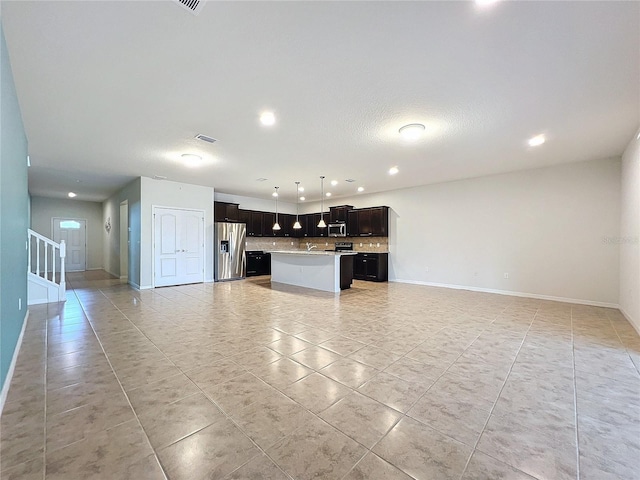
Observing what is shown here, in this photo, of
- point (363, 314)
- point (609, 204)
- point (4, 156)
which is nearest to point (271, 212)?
point (363, 314)

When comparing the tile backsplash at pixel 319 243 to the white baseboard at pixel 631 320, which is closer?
the white baseboard at pixel 631 320

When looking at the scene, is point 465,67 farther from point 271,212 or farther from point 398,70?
point 271,212

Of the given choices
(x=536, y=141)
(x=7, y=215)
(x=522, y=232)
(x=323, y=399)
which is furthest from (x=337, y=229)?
(x=7, y=215)

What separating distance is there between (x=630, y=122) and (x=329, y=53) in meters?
4.20

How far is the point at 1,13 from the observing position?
72.9 inches

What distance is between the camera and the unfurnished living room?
1634 millimetres

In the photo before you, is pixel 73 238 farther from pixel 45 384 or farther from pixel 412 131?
pixel 412 131

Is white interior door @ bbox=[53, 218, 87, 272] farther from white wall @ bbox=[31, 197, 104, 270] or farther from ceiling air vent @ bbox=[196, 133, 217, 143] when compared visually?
ceiling air vent @ bbox=[196, 133, 217, 143]

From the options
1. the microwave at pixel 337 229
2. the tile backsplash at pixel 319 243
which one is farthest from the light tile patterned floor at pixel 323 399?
the microwave at pixel 337 229

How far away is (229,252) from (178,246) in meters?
1.47

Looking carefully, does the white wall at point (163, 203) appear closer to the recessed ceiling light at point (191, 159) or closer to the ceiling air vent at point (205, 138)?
the recessed ceiling light at point (191, 159)

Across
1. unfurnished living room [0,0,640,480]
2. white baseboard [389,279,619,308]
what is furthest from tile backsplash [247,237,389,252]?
unfurnished living room [0,0,640,480]

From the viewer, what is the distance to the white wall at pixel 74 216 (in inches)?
386

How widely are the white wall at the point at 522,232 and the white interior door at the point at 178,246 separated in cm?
596
